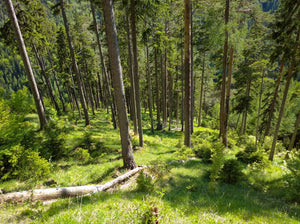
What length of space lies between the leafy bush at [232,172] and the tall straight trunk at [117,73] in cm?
480

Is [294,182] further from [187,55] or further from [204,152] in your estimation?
[187,55]

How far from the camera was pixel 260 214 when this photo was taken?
4477 mm

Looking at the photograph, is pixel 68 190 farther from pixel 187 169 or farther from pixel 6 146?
pixel 187 169

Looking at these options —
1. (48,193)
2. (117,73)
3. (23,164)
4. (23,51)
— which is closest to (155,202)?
(48,193)

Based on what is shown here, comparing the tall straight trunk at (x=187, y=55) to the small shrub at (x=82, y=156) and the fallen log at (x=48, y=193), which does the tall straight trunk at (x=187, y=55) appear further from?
the fallen log at (x=48, y=193)

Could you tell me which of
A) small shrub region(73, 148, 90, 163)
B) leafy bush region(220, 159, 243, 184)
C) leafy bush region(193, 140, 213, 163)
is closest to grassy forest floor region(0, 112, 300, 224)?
small shrub region(73, 148, 90, 163)

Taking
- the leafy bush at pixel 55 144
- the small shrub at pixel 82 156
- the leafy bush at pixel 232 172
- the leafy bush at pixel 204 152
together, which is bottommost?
the leafy bush at pixel 204 152

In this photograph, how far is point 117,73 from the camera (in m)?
6.61

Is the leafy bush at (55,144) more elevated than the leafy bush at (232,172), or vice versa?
the leafy bush at (55,144)

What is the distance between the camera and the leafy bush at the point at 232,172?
25.1 ft

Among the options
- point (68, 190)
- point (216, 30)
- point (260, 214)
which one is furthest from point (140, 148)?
point (216, 30)

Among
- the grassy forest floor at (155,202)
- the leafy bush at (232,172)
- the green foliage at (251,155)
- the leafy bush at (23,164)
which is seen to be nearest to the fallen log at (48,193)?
the grassy forest floor at (155,202)

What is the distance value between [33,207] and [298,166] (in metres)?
9.15

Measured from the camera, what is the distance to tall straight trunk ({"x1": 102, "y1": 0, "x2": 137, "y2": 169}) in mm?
6129
